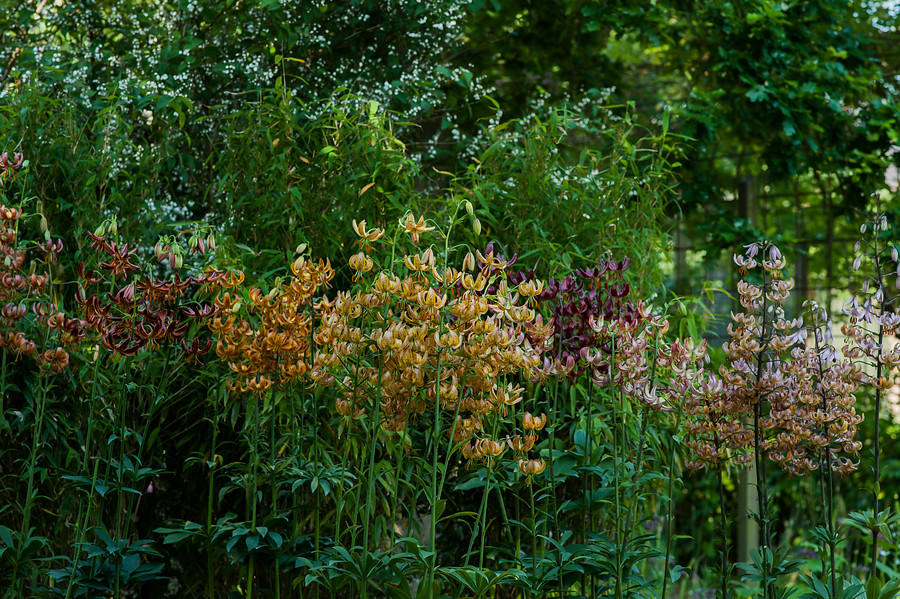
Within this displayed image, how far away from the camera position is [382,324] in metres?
1.83

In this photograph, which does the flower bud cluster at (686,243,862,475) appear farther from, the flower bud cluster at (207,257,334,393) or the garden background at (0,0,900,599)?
the flower bud cluster at (207,257,334,393)

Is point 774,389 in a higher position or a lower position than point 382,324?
lower

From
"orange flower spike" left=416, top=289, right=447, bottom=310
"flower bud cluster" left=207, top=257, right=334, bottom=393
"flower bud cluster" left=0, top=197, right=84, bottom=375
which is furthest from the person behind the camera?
"flower bud cluster" left=0, top=197, right=84, bottom=375

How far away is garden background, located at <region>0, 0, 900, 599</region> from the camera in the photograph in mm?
1780

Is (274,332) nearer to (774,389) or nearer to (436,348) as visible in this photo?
(436,348)

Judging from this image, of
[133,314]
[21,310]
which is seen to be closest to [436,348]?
[133,314]

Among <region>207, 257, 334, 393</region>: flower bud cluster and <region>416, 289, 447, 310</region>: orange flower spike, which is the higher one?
<region>416, 289, 447, 310</region>: orange flower spike

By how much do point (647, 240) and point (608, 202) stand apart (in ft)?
0.57

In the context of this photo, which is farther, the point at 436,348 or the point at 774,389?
the point at 774,389

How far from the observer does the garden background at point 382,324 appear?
1.78 meters

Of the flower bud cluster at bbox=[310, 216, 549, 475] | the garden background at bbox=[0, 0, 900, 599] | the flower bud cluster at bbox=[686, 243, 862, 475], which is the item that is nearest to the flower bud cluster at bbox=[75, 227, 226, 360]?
the garden background at bbox=[0, 0, 900, 599]

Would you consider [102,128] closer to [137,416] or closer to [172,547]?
[137,416]

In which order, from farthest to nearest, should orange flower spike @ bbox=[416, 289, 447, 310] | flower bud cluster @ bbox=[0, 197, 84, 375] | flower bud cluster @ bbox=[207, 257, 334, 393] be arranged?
1. flower bud cluster @ bbox=[0, 197, 84, 375]
2. flower bud cluster @ bbox=[207, 257, 334, 393]
3. orange flower spike @ bbox=[416, 289, 447, 310]

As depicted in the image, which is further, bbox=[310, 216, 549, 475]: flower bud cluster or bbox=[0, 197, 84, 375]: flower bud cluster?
bbox=[0, 197, 84, 375]: flower bud cluster
